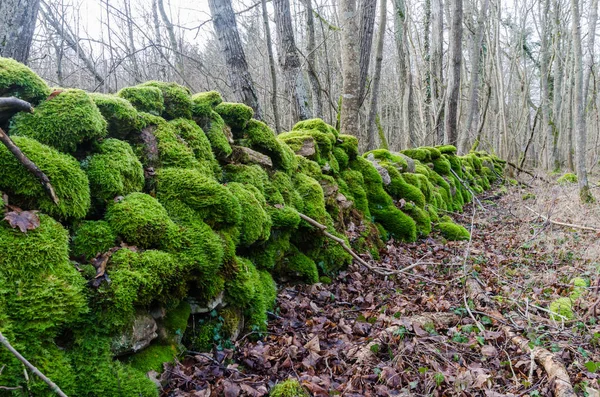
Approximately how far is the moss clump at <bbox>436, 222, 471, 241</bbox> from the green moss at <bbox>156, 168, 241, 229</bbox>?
16.2 feet

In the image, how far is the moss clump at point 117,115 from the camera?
3244mm

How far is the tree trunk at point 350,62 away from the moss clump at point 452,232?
298 centimetres

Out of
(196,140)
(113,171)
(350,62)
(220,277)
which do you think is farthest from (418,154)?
(113,171)

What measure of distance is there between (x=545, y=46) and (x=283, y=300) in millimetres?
18296

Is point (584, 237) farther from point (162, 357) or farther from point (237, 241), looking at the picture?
point (162, 357)

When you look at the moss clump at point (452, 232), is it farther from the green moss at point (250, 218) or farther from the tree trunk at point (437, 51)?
the tree trunk at point (437, 51)

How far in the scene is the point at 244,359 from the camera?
283 cm

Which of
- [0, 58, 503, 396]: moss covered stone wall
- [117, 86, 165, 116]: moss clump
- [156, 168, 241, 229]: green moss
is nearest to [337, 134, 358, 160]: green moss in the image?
[0, 58, 503, 396]: moss covered stone wall

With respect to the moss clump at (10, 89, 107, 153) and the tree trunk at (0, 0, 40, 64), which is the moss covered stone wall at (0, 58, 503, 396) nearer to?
the moss clump at (10, 89, 107, 153)

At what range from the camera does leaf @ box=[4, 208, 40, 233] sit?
84.7 inches

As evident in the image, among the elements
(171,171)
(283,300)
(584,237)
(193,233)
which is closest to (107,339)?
(193,233)

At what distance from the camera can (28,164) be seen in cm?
231

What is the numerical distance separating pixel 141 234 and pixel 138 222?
95 millimetres

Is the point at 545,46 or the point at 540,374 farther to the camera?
the point at 545,46
